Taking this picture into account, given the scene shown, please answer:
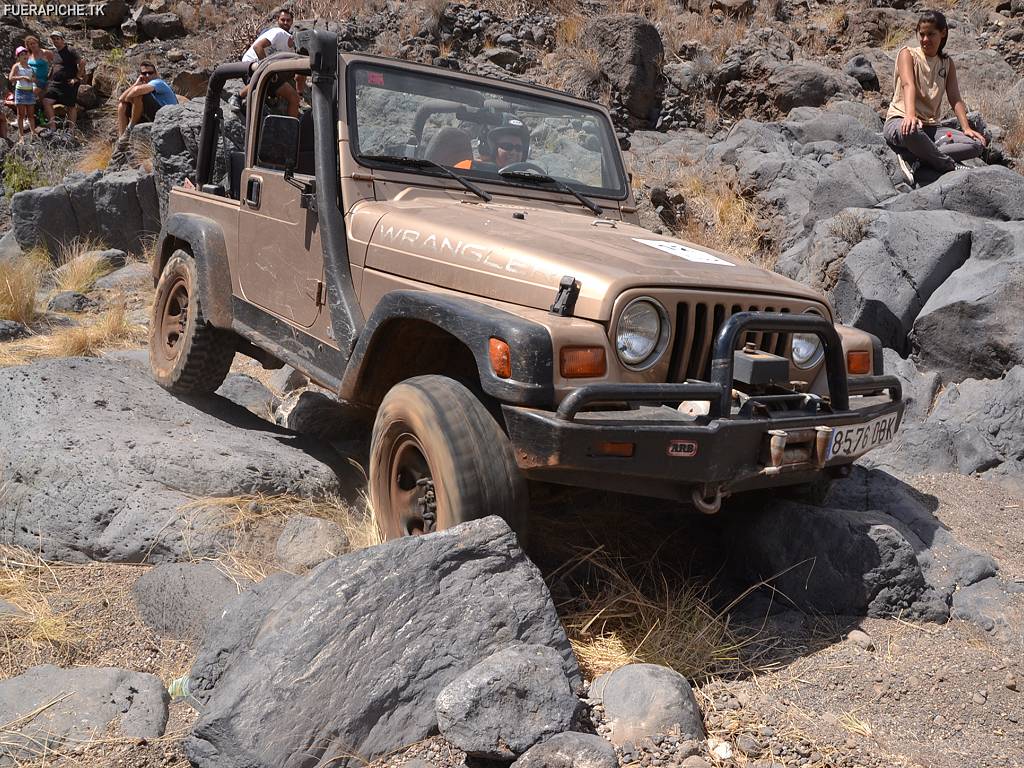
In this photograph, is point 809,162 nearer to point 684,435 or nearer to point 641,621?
point 641,621

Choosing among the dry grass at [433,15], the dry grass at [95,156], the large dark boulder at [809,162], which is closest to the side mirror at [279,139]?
the large dark boulder at [809,162]

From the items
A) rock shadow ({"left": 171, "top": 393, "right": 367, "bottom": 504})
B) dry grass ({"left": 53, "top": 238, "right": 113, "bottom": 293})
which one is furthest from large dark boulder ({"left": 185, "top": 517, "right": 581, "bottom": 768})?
dry grass ({"left": 53, "top": 238, "right": 113, "bottom": 293})

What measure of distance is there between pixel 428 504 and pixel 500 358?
26.4 inches

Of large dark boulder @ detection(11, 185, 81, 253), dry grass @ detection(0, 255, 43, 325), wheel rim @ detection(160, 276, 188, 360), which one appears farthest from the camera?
large dark boulder @ detection(11, 185, 81, 253)

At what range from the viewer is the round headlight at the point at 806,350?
11.9 feet

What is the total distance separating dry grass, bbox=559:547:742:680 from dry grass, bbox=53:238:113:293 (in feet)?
25.6

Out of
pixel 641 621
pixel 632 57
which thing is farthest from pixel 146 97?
pixel 641 621

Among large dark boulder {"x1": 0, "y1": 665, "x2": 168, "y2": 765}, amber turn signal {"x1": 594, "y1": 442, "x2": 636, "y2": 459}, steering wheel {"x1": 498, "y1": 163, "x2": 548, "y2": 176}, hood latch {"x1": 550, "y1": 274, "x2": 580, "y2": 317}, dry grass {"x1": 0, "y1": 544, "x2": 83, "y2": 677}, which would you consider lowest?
dry grass {"x1": 0, "y1": 544, "x2": 83, "y2": 677}

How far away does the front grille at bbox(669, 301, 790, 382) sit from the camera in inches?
127

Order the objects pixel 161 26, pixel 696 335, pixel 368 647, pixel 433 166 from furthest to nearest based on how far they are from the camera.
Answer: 1. pixel 161 26
2. pixel 433 166
3. pixel 696 335
4. pixel 368 647

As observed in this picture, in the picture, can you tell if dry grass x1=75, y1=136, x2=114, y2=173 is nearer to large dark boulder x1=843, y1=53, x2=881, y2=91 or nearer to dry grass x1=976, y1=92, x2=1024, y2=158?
large dark boulder x1=843, y1=53, x2=881, y2=91

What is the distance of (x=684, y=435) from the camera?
9.43ft

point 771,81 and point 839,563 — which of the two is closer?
point 839,563

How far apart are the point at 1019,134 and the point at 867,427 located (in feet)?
28.7
